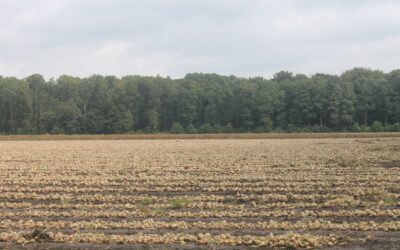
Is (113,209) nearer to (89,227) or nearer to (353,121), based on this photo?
(89,227)

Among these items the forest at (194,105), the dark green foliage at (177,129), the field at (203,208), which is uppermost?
the forest at (194,105)

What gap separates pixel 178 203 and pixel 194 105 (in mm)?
99014

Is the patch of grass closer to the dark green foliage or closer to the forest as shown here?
the forest

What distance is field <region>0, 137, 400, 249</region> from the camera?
360 inches

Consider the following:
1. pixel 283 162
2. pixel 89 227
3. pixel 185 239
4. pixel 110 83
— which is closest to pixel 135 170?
pixel 283 162

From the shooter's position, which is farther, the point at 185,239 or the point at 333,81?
the point at 333,81

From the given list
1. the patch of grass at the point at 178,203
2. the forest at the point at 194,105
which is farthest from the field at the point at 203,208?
the forest at the point at 194,105

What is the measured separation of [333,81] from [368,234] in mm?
104189

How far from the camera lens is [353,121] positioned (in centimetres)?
9844

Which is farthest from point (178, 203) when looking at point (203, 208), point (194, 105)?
point (194, 105)

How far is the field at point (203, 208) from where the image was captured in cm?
914

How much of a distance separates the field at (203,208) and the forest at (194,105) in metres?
75.8

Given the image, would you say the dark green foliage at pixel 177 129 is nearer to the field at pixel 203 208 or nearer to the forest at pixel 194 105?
the forest at pixel 194 105

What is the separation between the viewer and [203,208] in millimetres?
12562
